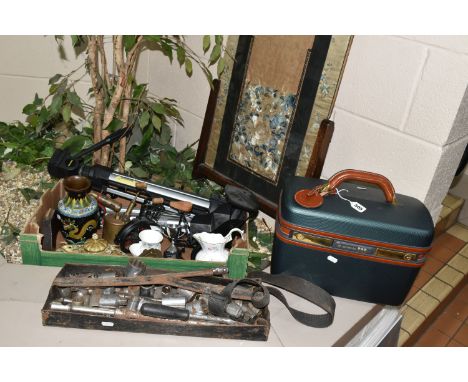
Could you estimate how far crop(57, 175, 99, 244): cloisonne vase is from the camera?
50.5 inches

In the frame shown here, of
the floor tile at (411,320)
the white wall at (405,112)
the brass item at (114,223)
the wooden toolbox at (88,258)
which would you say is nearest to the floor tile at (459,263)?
the floor tile at (411,320)

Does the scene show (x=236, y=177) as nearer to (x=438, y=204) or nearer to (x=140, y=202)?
(x=140, y=202)

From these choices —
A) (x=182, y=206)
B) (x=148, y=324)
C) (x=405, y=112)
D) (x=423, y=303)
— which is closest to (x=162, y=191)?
(x=182, y=206)

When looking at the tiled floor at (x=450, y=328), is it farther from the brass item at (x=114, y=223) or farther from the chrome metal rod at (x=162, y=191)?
the brass item at (x=114, y=223)

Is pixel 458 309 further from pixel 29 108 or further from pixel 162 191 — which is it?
pixel 29 108

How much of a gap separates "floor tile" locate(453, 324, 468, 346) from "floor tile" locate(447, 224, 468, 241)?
481 millimetres

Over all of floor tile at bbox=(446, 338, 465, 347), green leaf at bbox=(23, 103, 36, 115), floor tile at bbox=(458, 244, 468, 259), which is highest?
green leaf at bbox=(23, 103, 36, 115)

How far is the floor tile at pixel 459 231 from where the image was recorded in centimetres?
221

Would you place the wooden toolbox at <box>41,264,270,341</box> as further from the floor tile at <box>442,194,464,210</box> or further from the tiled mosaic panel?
the floor tile at <box>442,194,464,210</box>

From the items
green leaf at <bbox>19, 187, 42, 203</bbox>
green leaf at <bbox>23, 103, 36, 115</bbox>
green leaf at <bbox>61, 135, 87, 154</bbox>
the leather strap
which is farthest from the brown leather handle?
green leaf at <bbox>23, 103, 36, 115</bbox>

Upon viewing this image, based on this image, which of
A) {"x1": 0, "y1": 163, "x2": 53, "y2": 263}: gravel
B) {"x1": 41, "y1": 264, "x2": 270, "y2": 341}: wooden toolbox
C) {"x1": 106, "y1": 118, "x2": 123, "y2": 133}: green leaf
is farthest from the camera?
{"x1": 106, "y1": 118, "x2": 123, "y2": 133}: green leaf

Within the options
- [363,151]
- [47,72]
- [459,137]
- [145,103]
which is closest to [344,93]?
[363,151]

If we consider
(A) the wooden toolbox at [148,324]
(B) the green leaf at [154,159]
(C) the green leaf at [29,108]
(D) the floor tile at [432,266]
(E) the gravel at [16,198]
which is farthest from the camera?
(D) the floor tile at [432,266]

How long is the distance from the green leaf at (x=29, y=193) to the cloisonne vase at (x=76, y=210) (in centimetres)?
27
